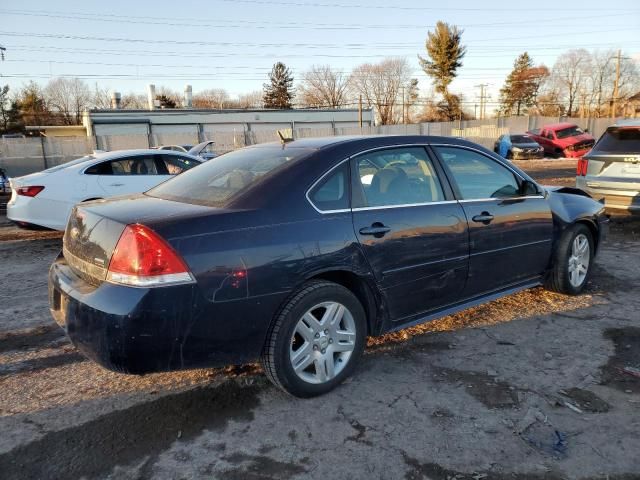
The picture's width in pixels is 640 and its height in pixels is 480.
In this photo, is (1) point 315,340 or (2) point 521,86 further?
(2) point 521,86

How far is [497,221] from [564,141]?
26.5 metres

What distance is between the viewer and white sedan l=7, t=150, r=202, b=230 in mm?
7328

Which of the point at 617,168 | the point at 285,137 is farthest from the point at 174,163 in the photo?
the point at 617,168

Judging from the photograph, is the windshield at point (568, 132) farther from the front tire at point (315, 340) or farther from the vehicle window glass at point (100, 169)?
the front tire at point (315, 340)

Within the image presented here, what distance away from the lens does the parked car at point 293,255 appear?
251 centimetres

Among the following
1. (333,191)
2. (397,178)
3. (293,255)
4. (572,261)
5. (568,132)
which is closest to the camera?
(293,255)

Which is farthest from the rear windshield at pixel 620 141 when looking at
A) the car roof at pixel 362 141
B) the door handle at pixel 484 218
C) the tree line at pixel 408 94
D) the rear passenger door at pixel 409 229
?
the tree line at pixel 408 94

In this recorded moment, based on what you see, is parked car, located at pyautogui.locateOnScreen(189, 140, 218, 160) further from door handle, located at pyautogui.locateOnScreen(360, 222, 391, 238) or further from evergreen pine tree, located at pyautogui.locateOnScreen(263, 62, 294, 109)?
evergreen pine tree, located at pyautogui.locateOnScreen(263, 62, 294, 109)

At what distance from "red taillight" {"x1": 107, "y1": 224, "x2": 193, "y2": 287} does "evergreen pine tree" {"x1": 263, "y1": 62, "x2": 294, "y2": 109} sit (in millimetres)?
79991

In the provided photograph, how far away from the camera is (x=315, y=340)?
2.98 meters

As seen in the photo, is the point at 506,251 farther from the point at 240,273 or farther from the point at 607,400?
the point at 240,273

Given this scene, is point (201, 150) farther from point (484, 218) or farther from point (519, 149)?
point (519, 149)

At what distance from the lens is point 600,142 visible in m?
7.98

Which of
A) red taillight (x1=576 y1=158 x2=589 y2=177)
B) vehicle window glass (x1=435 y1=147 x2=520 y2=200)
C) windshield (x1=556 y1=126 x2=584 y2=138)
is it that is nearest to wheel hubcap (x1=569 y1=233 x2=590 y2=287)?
vehicle window glass (x1=435 y1=147 x2=520 y2=200)
